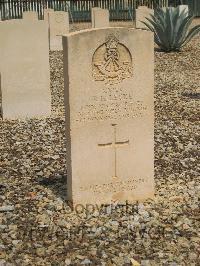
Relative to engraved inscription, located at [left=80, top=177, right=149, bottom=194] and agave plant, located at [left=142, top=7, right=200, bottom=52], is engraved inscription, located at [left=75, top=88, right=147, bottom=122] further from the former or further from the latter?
agave plant, located at [left=142, top=7, right=200, bottom=52]

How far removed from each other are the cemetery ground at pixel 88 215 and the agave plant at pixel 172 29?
25.6 ft

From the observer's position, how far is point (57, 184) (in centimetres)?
480

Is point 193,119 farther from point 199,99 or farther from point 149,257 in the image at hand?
point 149,257

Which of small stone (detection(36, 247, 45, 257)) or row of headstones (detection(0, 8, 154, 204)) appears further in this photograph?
row of headstones (detection(0, 8, 154, 204))

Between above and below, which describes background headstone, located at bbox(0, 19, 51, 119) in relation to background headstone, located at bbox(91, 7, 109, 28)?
below

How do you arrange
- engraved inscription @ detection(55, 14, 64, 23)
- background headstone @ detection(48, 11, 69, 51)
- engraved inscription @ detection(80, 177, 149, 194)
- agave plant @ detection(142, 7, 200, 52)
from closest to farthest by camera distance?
engraved inscription @ detection(80, 177, 149, 194)
agave plant @ detection(142, 7, 200, 52)
background headstone @ detection(48, 11, 69, 51)
engraved inscription @ detection(55, 14, 64, 23)

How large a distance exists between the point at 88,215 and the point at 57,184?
0.73 meters

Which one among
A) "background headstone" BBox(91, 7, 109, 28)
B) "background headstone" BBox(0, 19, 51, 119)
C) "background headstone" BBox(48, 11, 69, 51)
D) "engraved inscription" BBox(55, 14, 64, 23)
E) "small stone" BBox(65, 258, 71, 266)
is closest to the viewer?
"small stone" BBox(65, 258, 71, 266)

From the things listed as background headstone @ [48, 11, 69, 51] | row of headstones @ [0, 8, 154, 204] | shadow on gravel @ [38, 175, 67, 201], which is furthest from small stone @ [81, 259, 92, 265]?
background headstone @ [48, 11, 69, 51]

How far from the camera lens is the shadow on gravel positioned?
4.56 m

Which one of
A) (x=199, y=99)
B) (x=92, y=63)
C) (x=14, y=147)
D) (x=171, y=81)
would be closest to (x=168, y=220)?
(x=92, y=63)

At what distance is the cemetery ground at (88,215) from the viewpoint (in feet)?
11.8

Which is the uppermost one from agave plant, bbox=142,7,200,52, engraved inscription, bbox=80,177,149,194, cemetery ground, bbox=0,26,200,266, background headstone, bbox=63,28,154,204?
agave plant, bbox=142,7,200,52

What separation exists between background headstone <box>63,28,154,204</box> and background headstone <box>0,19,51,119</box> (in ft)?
10.6
